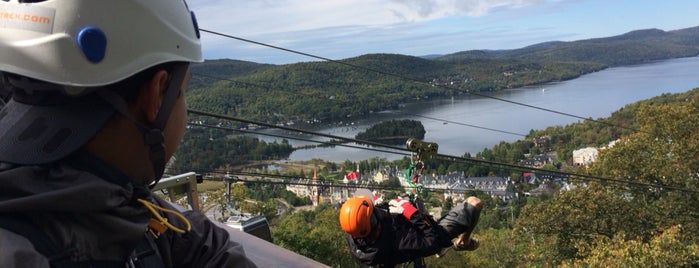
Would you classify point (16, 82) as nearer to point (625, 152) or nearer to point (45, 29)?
point (45, 29)

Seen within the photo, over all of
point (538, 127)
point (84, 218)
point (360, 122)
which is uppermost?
point (84, 218)

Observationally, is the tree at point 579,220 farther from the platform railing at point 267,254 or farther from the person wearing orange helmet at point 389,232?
the platform railing at point 267,254

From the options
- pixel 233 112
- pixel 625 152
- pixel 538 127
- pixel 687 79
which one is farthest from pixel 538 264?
pixel 687 79

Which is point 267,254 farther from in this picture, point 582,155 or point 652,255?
point 582,155

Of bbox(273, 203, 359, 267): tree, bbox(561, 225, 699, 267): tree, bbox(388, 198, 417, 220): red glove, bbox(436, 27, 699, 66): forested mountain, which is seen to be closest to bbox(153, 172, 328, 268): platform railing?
bbox(388, 198, 417, 220): red glove

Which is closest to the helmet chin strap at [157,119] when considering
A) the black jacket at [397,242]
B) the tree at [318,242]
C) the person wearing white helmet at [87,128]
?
the person wearing white helmet at [87,128]

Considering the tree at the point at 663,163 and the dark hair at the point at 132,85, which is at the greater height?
the dark hair at the point at 132,85
